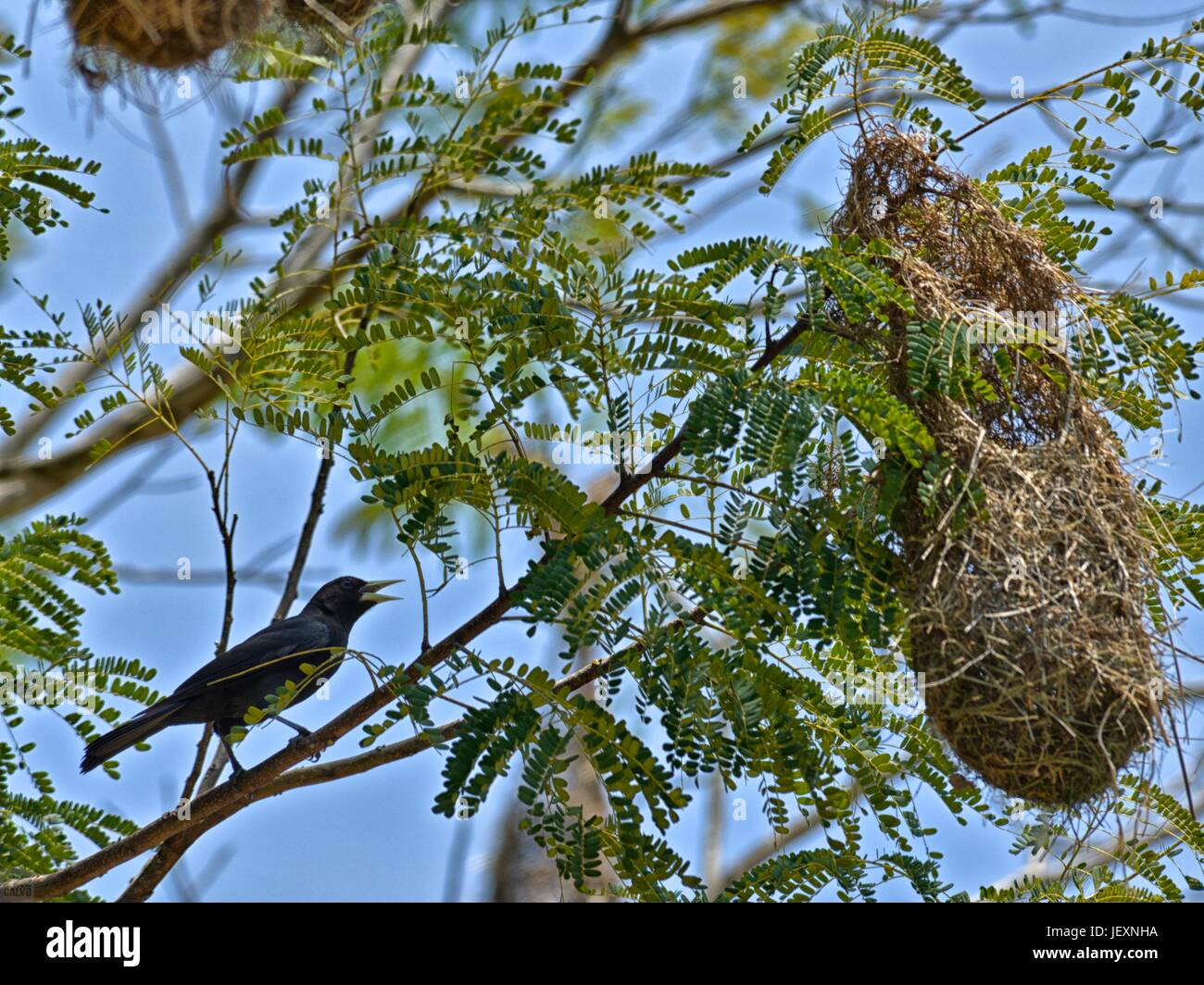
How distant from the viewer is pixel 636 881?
3.20m

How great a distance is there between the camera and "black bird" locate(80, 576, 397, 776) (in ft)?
13.6

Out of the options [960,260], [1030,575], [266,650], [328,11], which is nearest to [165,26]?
[328,11]

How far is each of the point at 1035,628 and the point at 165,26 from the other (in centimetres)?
354

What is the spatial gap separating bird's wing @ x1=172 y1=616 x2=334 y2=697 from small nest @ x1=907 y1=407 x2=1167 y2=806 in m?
2.08

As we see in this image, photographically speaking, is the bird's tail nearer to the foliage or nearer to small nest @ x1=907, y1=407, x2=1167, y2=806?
the foliage

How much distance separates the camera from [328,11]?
196 inches

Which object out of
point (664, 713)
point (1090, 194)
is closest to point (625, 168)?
point (1090, 194)

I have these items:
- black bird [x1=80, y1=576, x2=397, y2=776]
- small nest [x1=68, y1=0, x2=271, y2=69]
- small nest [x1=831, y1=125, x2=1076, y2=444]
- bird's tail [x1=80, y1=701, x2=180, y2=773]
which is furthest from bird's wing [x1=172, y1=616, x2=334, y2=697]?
small nest [x1=831, y1=125, x2=1076, y2=444]

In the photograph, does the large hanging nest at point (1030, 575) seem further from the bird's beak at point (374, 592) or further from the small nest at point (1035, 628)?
the bird's beak at point (374, 592)

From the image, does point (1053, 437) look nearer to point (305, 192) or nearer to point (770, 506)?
point (770, 506)

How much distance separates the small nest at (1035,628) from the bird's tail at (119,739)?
2.38 meters

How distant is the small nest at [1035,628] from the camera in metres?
3.04

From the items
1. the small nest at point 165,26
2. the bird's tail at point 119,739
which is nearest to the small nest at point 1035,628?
the bird's tail at point 119,739
